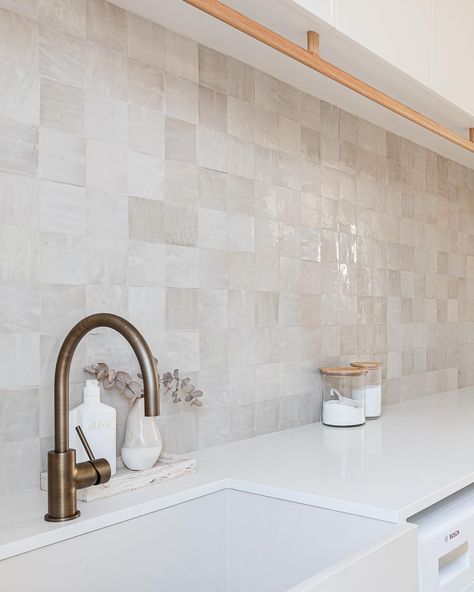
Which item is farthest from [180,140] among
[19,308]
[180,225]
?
[19,308]

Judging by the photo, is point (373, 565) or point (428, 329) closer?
point (373, 565)

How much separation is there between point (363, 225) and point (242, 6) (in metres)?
1.01

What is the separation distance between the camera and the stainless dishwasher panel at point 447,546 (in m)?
1.12

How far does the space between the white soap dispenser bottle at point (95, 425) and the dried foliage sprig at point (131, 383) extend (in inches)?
2.2

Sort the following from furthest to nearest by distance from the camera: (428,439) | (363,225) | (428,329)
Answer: (428,329) → (363,225) → (428,439)

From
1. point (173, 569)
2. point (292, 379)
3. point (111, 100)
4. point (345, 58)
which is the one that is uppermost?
point (345, 58)

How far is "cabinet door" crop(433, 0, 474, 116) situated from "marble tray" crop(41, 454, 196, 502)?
116 centimetres

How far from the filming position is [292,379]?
1.81m

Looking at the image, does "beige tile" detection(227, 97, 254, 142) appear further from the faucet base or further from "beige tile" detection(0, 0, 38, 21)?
the faucet base

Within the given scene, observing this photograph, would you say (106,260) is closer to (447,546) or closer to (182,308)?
(182,308)

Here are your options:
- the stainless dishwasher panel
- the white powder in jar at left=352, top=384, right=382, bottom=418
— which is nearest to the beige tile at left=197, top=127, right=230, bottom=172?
the white powder in jar at left=352, top=384, right=382, bottom=418

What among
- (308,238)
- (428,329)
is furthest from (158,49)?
(428,329)

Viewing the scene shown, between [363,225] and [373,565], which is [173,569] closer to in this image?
[373,565]

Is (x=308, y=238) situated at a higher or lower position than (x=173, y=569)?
higher
